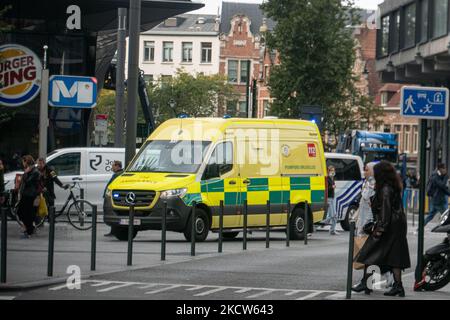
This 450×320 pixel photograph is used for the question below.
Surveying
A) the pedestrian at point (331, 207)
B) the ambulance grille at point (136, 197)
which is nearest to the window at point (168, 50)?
the pedestrian at point (331, 207)

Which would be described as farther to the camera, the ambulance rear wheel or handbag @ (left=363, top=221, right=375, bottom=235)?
the ambulance rear wheel

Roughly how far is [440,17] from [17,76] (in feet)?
112

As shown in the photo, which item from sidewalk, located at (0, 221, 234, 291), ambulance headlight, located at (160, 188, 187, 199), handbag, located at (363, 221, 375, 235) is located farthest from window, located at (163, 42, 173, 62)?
handbag, located at (363, 221, 375, 235)

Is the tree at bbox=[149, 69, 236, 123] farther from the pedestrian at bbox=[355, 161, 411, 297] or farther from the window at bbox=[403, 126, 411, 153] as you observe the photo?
the pedestrian at bbox=[355, 161, 411, 297]

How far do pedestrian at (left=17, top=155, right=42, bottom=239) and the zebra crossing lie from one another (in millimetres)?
10440

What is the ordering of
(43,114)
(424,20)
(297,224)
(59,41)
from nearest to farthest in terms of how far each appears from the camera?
(43,114) → (297,224) → (59,41) → (424,20)

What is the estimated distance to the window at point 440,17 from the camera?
2176 inches

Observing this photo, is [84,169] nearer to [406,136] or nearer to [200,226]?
[200,226]

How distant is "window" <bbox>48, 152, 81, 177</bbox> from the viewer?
33938 mm

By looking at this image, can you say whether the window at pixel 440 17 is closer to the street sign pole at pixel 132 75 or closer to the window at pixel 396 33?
the window at pixel 396 33

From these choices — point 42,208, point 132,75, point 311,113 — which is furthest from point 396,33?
point 42,208

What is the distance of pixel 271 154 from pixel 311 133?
1613 mm

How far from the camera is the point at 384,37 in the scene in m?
67.4
